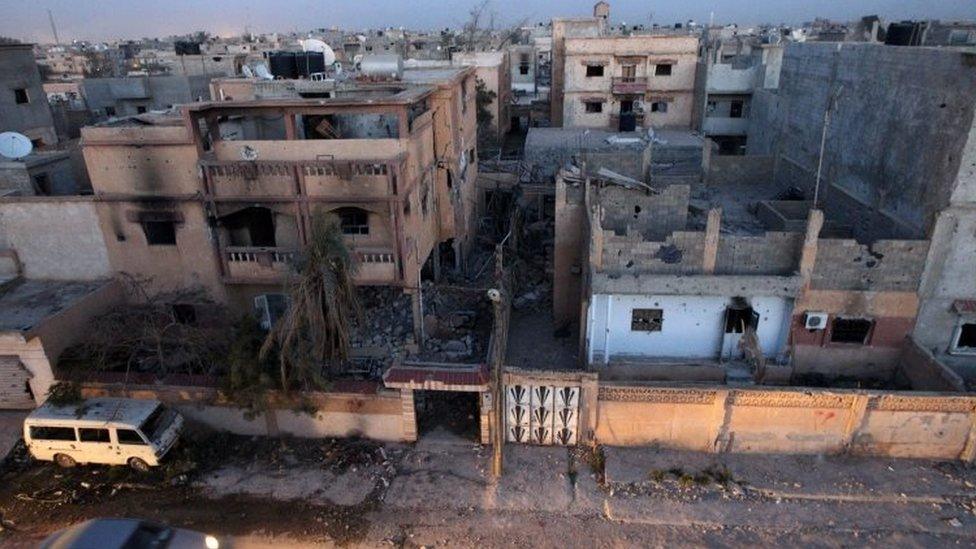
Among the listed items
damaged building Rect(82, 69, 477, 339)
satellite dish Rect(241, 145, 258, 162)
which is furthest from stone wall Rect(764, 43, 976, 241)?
satellite dish Rect(241, 145, 258, 162)

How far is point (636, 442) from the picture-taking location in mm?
13602

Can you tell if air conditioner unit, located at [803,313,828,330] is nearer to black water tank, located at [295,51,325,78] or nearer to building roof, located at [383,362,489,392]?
building roof, located at [383,362,489,392]

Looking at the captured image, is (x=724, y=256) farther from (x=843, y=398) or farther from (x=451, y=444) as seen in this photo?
(x=451, y=444)

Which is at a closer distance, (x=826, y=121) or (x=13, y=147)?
(x=13, y=147)

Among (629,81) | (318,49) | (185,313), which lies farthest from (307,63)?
(629,81)

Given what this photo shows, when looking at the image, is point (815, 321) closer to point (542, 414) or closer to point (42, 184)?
point (542, 414)

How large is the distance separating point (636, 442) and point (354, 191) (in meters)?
9.47

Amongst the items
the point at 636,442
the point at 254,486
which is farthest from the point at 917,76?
the point at 254,486

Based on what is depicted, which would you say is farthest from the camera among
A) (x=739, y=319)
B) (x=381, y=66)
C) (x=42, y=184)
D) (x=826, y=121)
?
(x=381, y=66)

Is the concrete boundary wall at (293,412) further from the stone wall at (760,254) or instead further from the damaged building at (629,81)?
the damaged building at (629,81)

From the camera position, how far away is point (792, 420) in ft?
42.4

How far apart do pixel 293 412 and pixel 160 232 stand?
7.01 metres

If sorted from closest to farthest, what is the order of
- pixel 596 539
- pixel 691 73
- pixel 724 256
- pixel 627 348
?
pixel 596 539
pixel 724 256
pixel 627 348
pixel 691 73

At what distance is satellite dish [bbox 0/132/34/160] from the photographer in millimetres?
17562
